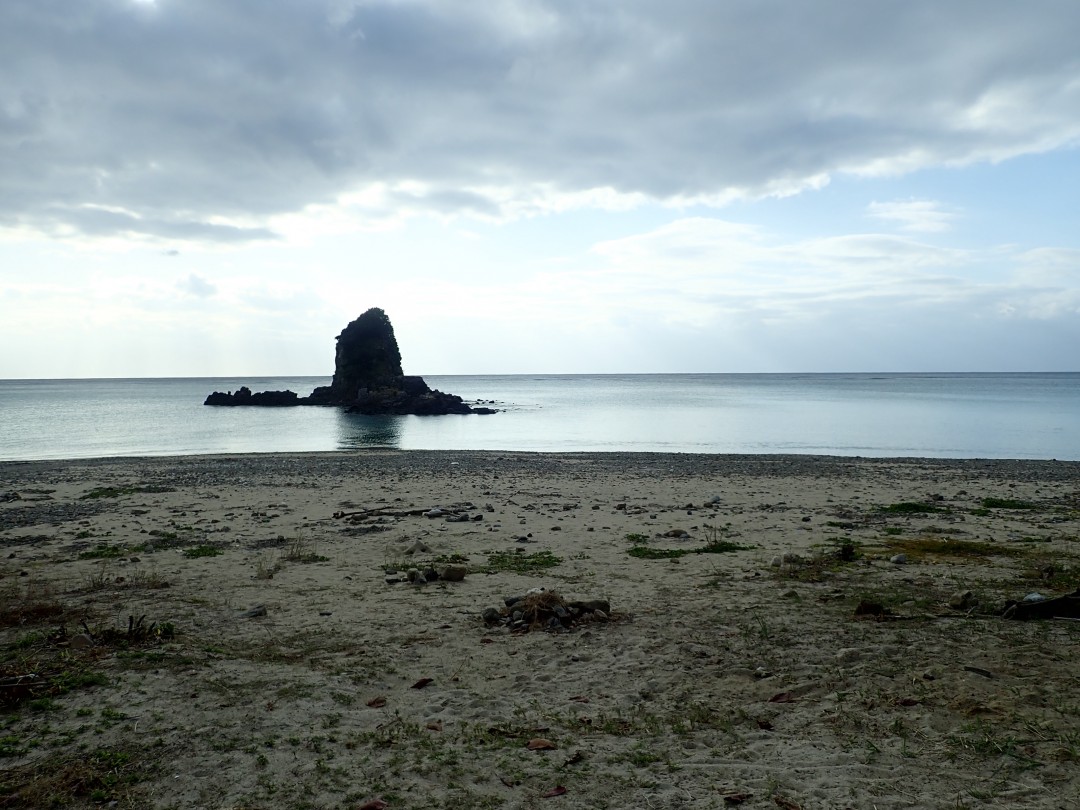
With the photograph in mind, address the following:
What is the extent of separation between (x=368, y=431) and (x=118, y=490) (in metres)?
39.4

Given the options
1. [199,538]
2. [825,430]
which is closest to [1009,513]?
[199,538]

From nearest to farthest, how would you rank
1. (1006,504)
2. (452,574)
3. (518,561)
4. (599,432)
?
(452,574), (518,561), (1006,504), (599,432)

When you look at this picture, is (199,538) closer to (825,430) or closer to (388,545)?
(388,545)

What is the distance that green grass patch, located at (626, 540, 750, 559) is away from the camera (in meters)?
13.2

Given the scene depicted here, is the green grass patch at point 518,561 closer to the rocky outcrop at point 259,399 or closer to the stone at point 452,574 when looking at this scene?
the stone at point 452,574

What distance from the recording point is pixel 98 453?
42.5 m

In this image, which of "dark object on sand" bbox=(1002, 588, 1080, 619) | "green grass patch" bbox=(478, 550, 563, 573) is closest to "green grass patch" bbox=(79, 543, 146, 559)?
"green grass patch" bbox=(478, 550, 563, 573)

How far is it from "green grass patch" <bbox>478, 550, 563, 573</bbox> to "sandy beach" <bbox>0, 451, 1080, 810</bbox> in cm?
9

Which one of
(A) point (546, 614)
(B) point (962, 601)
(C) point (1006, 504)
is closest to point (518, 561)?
(A) point (546, 614)

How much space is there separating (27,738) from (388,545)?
8.33 metres

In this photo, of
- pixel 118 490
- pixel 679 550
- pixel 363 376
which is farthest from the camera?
pixel 363 376

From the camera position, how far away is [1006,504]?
1908 cm

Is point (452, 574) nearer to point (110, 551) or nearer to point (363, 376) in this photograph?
point (110, 551)

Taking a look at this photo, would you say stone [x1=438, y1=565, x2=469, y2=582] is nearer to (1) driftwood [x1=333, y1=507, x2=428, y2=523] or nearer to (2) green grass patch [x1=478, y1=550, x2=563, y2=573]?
(2) green grass patch [x1=478, y1=550, x2=563, y2=573]
